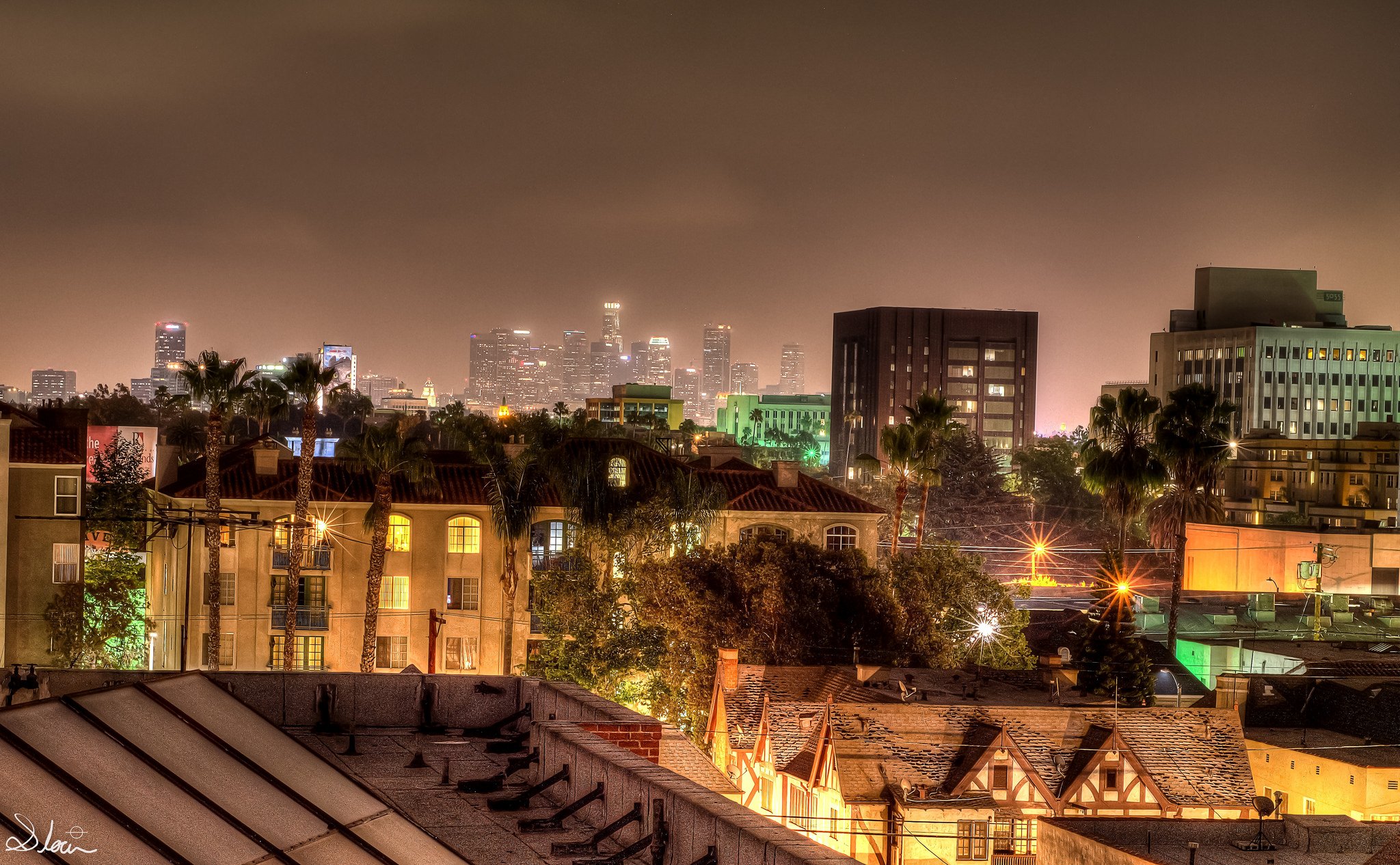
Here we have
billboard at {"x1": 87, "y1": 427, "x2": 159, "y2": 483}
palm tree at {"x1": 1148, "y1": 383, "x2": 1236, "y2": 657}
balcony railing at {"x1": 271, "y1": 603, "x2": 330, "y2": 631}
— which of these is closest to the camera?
balcony railing at {"x1": 271, "y1": 603, "x2": 330, "y2": 631}

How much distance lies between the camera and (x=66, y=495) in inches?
2274

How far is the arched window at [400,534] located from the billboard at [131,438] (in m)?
19.9

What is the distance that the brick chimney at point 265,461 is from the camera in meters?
62.5

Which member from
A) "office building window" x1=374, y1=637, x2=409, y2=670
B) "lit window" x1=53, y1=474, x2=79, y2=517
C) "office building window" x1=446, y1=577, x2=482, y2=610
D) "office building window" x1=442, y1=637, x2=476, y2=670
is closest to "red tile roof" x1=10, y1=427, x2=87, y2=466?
"lit window" x1=53, y1=474, x2=79, y2=517

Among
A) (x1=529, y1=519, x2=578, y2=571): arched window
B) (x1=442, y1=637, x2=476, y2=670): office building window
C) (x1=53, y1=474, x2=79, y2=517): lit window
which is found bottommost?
(x1=442, y1=637, x2=476, y2=670): office building window

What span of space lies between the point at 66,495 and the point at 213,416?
20.5 ft

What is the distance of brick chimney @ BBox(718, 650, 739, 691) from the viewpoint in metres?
48.7

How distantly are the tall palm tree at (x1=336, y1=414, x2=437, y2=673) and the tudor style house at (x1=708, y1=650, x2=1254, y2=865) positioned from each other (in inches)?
774

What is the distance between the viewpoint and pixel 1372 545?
84250 mm

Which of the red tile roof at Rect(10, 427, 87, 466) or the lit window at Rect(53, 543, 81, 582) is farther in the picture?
the red tile roof at Rect(10, 427, 87, 466)

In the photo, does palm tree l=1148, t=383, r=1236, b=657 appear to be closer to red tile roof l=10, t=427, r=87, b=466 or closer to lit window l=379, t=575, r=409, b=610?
lit window l=379, t=575, r=409, b=610

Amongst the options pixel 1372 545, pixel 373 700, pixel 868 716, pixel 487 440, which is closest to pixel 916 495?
pixel 1372 545

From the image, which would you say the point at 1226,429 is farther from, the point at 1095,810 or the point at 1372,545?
the point at 1095,810

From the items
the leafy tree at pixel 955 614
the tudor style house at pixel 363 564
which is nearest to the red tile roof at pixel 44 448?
the tudor style house at pixel 363 564
